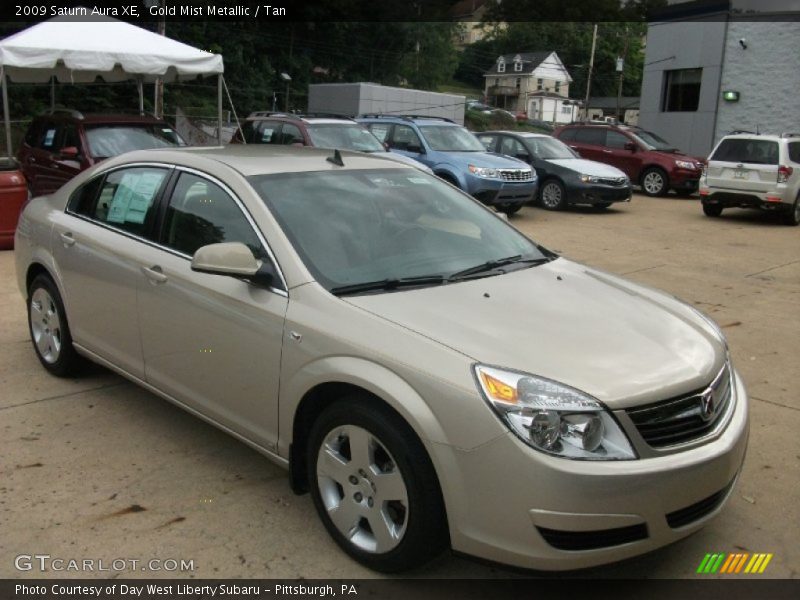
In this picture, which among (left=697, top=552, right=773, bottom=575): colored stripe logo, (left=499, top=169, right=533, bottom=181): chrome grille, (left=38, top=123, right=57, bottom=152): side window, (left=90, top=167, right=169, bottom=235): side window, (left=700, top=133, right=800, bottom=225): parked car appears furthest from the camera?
(left=700, top=133, right=800, bottom=225): parked car

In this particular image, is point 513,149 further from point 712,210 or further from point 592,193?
point 712,210

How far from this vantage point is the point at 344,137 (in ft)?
41.9

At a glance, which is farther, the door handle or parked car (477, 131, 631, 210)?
parked car (477, 131, 631, 210)

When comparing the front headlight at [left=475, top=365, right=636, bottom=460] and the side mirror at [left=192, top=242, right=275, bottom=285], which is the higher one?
the side mirror at [left=192, top=242, right=275, bottom=285]

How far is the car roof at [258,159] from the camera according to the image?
12.7 ft

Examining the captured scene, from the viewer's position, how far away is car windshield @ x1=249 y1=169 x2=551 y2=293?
3.41 m

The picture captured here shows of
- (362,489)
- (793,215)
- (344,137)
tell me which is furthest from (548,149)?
(362,489)

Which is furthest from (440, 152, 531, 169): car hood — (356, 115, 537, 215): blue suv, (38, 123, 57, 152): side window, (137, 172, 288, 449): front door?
(137, 172, 288, 449): front door

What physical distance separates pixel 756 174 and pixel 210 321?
1276 cm

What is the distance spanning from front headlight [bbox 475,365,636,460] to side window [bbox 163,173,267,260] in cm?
144

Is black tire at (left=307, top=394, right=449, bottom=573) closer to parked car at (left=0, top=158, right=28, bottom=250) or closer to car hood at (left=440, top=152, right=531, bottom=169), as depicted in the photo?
parked car at (left=0, top=158, right=28, bottom=250)

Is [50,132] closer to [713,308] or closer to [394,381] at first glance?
[713,308]

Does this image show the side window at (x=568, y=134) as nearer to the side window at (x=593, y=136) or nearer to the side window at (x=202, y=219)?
the side window at (x=593, y=136)

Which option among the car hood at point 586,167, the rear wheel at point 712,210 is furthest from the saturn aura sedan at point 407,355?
the rear wheel at point 712,210
